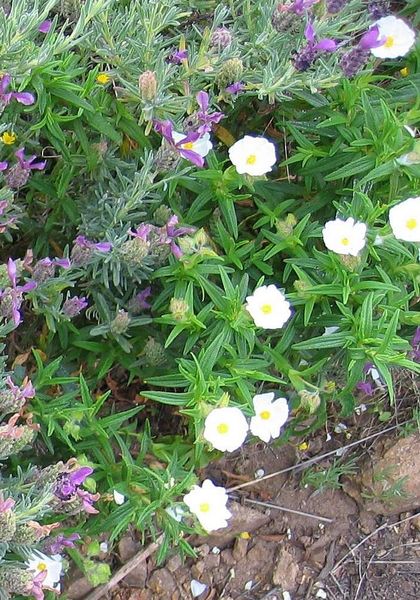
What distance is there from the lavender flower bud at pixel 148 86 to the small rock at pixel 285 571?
1687 mm

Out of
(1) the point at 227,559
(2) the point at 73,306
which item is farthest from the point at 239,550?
(2) the point at 73,306

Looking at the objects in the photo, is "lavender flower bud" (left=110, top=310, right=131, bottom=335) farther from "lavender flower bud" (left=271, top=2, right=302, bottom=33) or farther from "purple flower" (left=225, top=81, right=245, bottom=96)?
"lavender flower bud" (left=271, top=2, right=302, bottom=33)

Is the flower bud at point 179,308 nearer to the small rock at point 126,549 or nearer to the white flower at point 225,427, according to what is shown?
the white flower at point 225,427

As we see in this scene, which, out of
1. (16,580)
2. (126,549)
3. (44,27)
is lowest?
(126,549)

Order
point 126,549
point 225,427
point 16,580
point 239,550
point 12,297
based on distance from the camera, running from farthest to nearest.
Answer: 1. point 239,550
2. point 126,549
3. point 225,427
4. point 12,297
5. point 16,580

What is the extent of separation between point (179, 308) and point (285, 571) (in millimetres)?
1200

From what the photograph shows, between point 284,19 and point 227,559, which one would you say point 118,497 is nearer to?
point 227,559

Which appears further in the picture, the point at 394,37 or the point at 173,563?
the point at 173,563

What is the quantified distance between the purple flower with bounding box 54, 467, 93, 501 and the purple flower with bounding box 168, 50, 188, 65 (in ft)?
3.19

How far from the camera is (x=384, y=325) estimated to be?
200 cm

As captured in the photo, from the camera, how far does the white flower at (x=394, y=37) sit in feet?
6.84

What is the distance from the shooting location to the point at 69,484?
174 cm

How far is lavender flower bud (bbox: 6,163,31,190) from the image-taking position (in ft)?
6.15

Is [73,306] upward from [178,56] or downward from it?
downward
